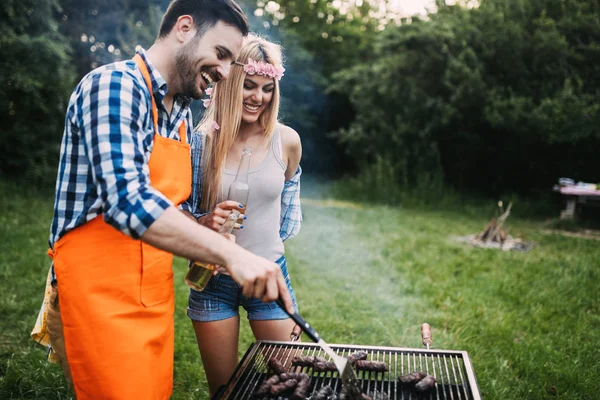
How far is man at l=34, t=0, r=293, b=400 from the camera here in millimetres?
1452

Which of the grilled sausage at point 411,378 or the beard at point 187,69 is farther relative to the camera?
the grilled sausage at point 411,378

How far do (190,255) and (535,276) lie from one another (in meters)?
5.54

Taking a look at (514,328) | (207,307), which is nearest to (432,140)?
(514,328)

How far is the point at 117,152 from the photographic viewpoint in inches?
56.6

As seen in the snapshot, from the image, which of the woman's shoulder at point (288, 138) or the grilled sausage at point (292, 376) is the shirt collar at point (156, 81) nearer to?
the woman's shoulder at point (288, 138)

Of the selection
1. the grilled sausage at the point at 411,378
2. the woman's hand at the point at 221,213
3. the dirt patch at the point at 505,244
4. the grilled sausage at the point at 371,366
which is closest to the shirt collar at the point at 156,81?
the woman's hand at the point at 221,213

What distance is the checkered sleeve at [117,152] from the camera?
56.0 inches

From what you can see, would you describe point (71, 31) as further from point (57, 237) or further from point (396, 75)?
point (57, 237)

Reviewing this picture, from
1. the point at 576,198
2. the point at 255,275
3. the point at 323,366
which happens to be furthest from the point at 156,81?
the point at 576,198

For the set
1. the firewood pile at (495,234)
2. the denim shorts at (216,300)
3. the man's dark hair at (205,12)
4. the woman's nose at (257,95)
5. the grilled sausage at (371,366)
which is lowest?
the firewood pile at (495,234)

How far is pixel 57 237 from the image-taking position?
1.70 meters

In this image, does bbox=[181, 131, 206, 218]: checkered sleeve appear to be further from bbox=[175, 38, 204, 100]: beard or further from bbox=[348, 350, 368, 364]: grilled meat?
bbox=[348, 350, 368, 364]: grilled meat

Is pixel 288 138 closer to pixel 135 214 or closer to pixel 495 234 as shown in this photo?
pixel 135 214

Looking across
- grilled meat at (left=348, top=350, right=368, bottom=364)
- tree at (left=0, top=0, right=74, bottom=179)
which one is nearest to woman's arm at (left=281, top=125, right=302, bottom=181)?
grilled meat at (left=348, top=350, right=368, bottom=364)
